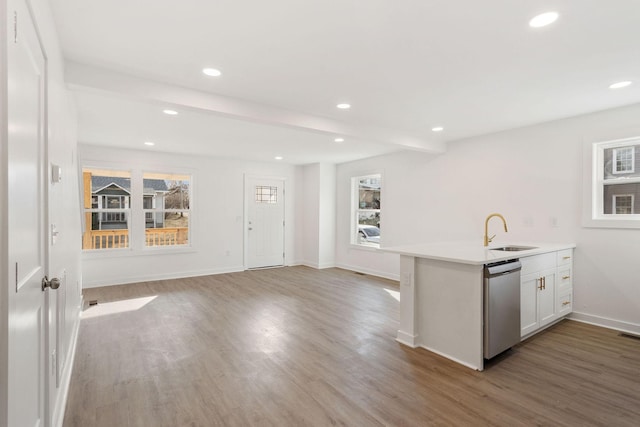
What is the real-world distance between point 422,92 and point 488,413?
2.70m

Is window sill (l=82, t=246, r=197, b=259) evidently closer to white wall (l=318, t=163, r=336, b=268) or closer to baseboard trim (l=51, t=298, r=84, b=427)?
white wall (l=318, t=163, r=336, b=268)

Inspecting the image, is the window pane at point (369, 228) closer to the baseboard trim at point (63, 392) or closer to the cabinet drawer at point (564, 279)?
the cabinet drawer at point (564, 279)

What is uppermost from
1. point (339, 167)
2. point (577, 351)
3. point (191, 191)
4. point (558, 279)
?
point (339, 167)

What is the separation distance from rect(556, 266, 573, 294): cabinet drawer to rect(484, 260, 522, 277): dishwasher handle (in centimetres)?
111

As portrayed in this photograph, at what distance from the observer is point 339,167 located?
759 centimetres

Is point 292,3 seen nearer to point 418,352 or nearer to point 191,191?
point 418,352

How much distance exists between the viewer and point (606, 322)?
3738mm

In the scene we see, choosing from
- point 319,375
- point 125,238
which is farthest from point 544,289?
point 125,238

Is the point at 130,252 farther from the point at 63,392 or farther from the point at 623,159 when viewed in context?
the point at 623,159

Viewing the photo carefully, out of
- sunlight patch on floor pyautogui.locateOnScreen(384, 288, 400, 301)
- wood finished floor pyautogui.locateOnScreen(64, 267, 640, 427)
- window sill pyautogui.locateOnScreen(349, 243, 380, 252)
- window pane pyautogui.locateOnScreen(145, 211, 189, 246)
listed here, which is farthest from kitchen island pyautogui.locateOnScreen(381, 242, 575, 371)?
window pane pyautogui.locateOnScreen(145, 211, 189, 246)

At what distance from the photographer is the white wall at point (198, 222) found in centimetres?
576

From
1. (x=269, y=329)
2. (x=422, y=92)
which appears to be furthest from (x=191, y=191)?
(x=422, y=92)

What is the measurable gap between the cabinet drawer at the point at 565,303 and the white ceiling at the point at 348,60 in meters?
2.11

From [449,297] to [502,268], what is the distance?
508 millimetres
